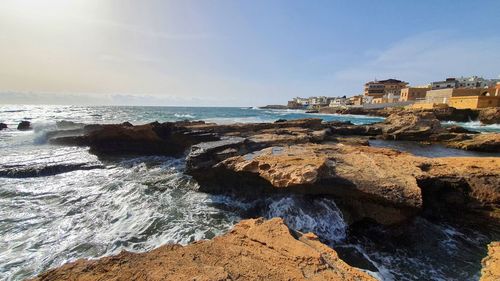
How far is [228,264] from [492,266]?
12.6 feet

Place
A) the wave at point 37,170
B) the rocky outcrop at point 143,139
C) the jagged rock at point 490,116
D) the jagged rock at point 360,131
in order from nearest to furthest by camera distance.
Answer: the wave at point 37,170
the rocky outcrop at point 143,139
the jagged rock at point 360,131
the jagged rock at point 490,116

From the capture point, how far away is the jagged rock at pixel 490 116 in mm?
33969

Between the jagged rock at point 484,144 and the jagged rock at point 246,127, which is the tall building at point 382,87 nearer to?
the jagged rock at point 484,144

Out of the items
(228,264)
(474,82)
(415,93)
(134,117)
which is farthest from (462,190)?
(474,82)

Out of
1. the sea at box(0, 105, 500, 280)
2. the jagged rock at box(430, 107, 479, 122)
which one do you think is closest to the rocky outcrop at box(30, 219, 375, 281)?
the sea at box(0, 105, 500, 280)

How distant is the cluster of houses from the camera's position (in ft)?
139

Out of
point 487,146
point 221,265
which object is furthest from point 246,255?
point 487,146

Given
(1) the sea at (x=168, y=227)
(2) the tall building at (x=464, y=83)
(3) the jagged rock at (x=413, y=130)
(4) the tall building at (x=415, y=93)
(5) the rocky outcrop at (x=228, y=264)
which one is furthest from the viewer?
(2) the tall building at (x=464, y=83)

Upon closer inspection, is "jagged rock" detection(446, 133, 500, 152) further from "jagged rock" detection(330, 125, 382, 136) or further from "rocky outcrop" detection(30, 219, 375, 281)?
"rocky outcrop" detection(30, 219, 375, 281)

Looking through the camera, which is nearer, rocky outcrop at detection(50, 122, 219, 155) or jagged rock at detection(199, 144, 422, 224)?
jagged rock at detection(199, 144, 422, 224)

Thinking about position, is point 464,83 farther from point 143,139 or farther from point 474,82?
point 143,139

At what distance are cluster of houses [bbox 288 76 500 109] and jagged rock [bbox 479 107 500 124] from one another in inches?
229

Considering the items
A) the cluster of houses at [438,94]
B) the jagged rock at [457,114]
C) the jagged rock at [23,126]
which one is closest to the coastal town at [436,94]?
the cluster of houses at [438,94]

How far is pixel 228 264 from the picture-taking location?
3053 mm
